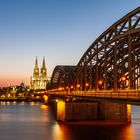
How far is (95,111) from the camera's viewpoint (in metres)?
94.4

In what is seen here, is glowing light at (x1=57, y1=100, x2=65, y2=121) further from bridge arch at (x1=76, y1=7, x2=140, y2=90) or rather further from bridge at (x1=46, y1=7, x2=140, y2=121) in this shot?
bridge arch at (x1=76, y1=7, x2=140, y2=90)

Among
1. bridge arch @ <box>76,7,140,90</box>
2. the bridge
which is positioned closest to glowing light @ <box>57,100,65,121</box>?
the bridge

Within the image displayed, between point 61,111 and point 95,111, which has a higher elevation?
point 95,111

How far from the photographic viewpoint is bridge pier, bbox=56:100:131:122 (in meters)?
91.8

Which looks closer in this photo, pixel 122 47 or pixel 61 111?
pixel 122 47

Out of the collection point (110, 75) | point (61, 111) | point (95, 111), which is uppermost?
point (110, 75)

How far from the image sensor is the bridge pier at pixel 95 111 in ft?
301

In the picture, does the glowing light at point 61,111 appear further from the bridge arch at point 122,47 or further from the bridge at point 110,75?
the bridge arch at point 122,47

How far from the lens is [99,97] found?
6359 cm

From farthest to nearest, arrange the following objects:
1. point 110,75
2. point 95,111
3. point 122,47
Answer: point 110,75 < point 95,111 < point 122,47

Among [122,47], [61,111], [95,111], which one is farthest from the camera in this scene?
[61,111]

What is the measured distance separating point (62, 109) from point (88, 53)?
1546cm

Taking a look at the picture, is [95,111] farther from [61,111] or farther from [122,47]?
[122,47]

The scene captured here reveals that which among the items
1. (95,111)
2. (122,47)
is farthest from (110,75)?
(122,47)
